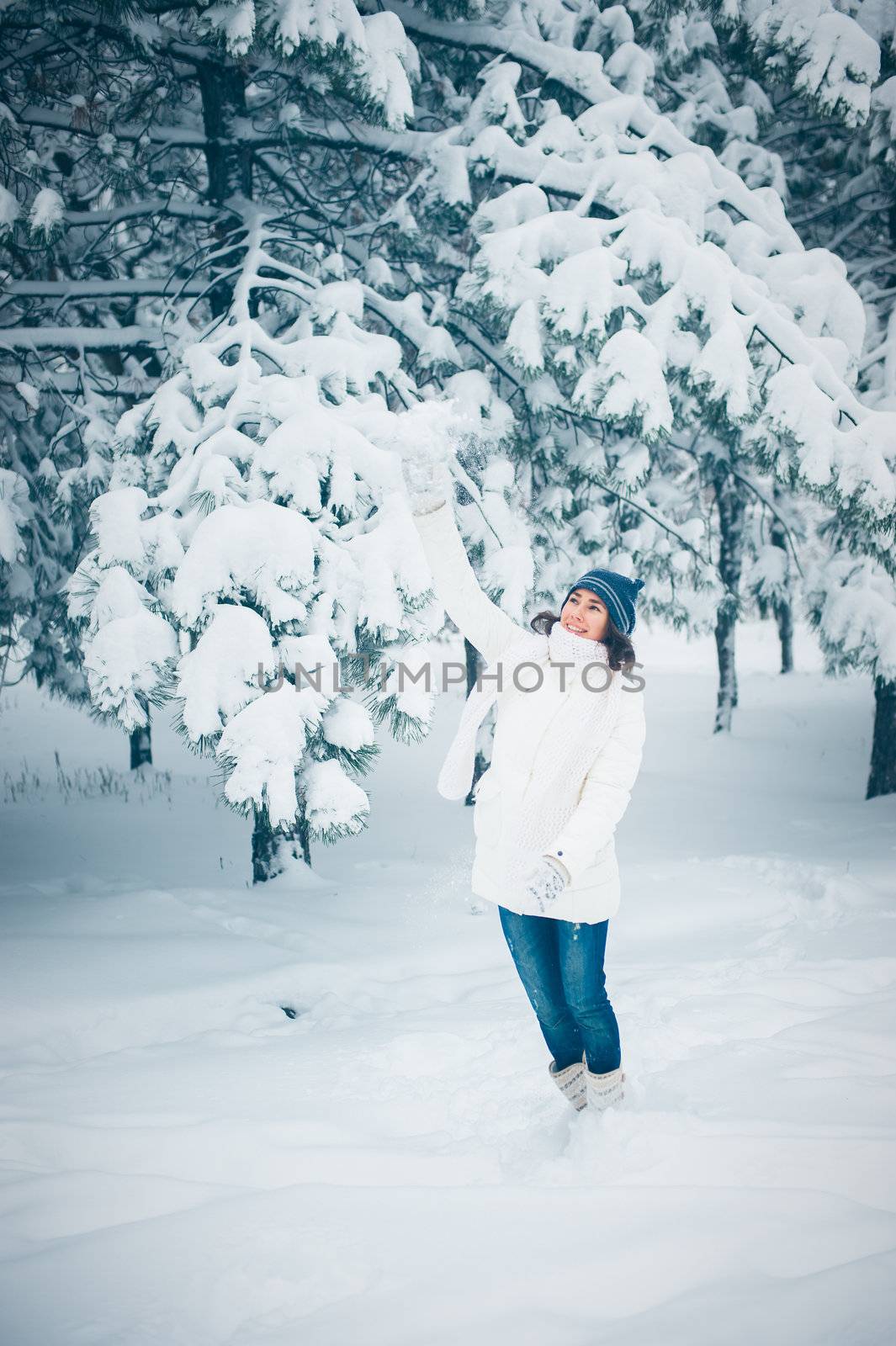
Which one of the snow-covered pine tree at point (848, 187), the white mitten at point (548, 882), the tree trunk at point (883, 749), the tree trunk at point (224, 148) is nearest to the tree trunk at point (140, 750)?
the tree trunk at point (224, 148)

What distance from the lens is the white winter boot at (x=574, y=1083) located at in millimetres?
3078

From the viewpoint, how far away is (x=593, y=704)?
2.94 metres

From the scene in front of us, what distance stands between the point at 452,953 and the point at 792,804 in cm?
659

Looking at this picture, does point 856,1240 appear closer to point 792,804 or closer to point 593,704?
point 593,704

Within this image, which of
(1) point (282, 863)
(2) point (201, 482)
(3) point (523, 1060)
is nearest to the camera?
(3) point (523, 1060)

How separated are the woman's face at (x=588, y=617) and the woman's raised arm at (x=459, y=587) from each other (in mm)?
299

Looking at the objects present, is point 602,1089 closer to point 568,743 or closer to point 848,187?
point 568,743

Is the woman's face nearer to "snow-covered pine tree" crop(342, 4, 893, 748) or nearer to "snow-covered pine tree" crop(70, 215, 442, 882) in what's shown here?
"snow-covered pine tree" crop(70, 215, 442, 882)

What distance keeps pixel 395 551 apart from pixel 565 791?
195cm

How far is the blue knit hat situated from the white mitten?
0.85 m

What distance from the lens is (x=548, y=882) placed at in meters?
2.73

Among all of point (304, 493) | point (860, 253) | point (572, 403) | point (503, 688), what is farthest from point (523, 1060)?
point (860, 253)

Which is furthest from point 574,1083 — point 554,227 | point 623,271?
point 554,227

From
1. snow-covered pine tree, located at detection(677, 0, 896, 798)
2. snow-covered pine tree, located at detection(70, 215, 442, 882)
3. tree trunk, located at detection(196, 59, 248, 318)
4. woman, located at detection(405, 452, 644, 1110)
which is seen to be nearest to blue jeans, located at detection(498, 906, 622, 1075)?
woman, located at detection(405, 452, 644, 1110)
